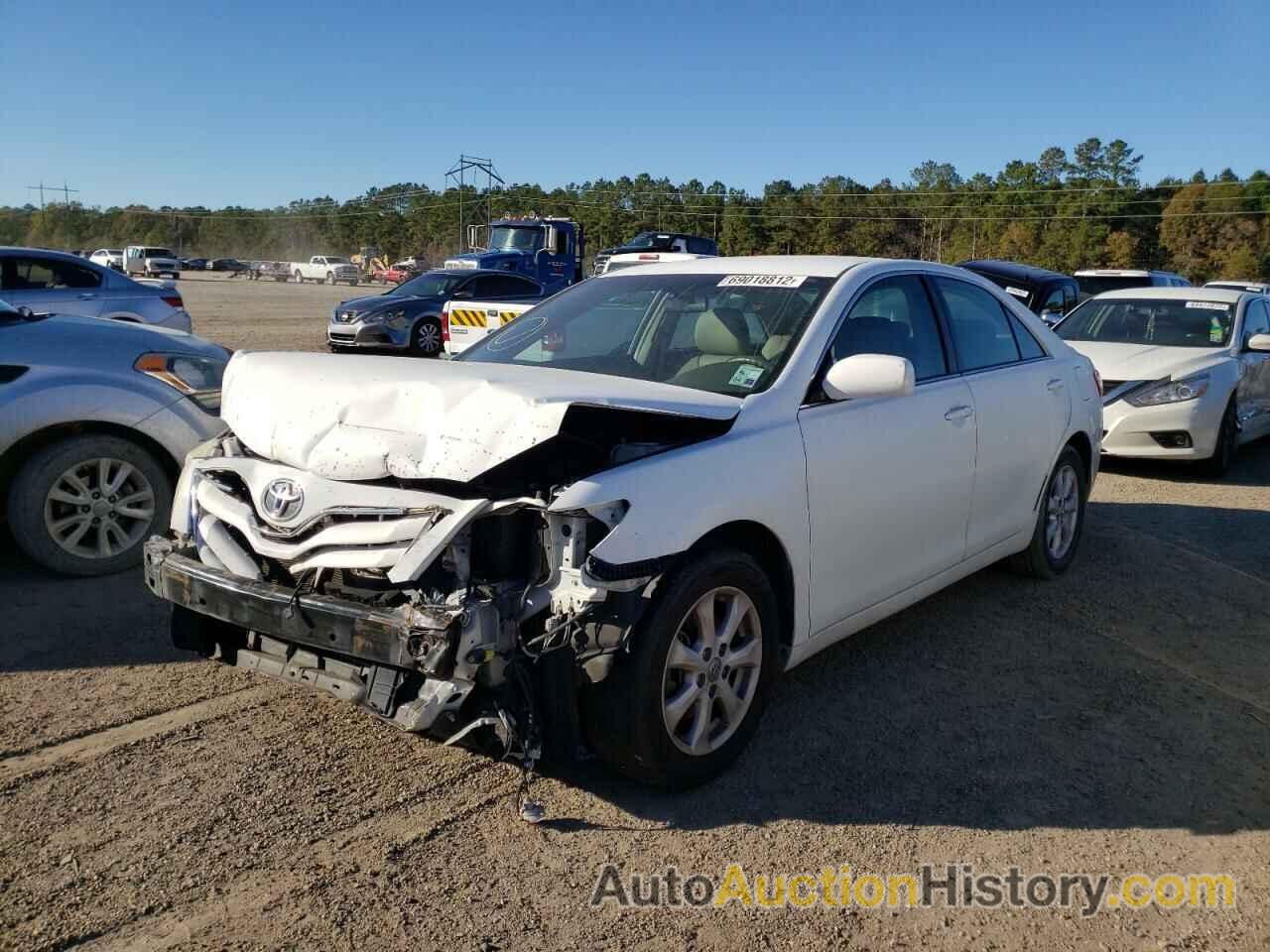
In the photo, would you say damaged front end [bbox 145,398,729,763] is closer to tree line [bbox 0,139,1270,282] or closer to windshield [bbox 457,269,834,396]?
windshield [bbox 457,269,834,396]

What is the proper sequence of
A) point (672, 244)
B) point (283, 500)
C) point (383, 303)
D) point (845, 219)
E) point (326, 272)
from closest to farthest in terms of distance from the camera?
point (283, 500)
point (383, 303)
point (672, 244)
point (326, 272)
point (845, 219)

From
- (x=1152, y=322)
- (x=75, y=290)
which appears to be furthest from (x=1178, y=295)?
(x=75, y=290)

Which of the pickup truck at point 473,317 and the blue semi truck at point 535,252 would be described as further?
the blue semi truck at point 535,252

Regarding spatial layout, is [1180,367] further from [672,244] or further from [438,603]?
[672,244]

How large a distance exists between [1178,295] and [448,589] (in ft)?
31.0

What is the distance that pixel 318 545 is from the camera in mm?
3016

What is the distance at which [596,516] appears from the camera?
2.84 metres

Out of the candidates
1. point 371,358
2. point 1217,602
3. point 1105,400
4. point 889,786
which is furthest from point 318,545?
point 1105,400

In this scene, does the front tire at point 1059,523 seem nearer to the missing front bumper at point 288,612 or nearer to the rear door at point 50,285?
the missing front bumper at point 288,612

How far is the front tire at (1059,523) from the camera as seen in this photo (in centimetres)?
539

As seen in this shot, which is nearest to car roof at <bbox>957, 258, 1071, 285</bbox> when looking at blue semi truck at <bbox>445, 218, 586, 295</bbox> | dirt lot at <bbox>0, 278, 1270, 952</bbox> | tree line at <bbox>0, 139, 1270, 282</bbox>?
blue semi truck at <bbox>445, 218, 586, 295</bbox>

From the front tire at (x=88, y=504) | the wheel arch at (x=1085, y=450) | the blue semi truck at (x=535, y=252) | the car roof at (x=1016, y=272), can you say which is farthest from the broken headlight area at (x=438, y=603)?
the blue semi truck at (x=535, y=252)

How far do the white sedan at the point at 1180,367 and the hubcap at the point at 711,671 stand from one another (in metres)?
6.35

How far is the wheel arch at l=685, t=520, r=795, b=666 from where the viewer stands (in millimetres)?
3275
